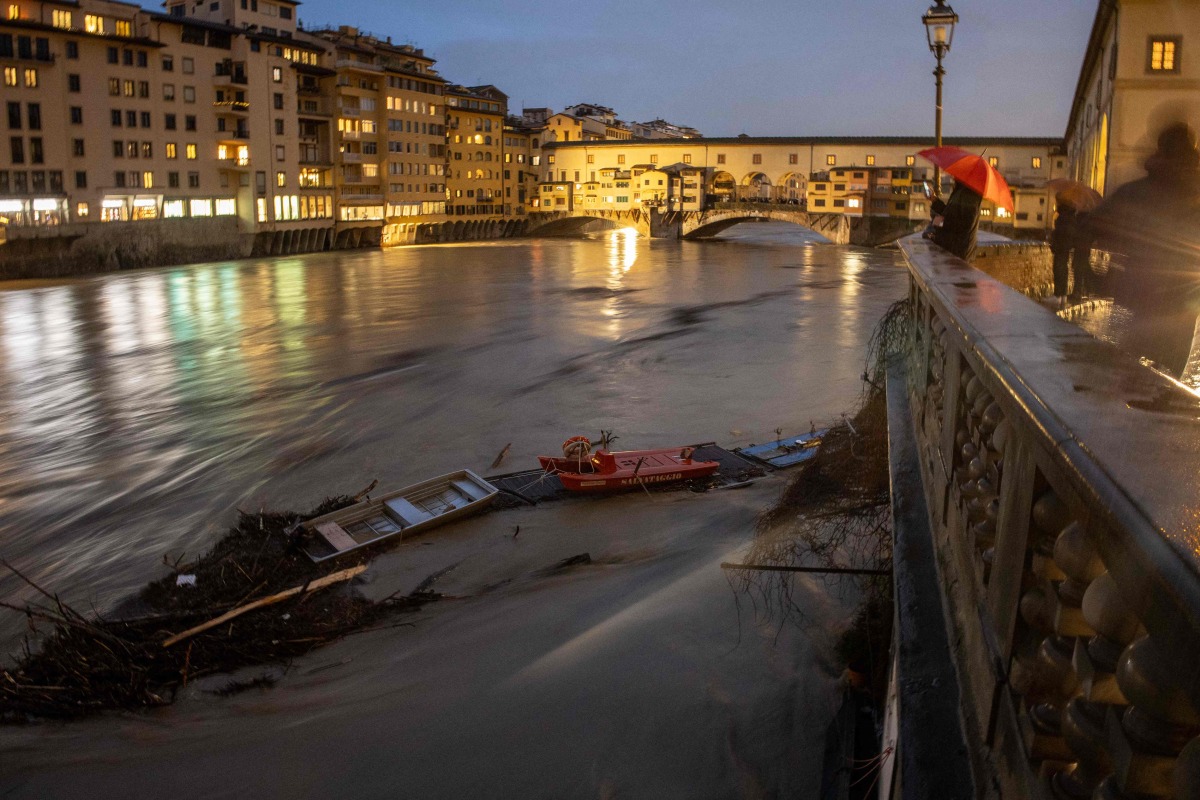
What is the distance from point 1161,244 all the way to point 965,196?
122 inches

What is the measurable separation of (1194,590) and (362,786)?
5.21 m

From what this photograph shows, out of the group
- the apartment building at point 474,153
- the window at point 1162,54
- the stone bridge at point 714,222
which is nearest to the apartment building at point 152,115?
the apartment building at point 474,153

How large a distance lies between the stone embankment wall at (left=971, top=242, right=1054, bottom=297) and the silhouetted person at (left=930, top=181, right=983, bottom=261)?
1469mm

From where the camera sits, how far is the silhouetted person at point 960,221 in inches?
293

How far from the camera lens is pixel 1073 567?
1.61 meters

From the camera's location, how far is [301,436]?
1620cm

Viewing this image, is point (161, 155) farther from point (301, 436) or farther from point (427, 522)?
point (427, 522)

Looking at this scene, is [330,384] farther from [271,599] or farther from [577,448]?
[271,599]

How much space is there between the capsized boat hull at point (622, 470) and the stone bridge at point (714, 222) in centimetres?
5378

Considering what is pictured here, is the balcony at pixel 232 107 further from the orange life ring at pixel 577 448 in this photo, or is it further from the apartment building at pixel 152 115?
the orange life ring at pixel 577 448

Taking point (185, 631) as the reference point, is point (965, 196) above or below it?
above

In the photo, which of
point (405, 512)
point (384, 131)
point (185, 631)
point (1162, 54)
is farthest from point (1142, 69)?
point (384, 131)

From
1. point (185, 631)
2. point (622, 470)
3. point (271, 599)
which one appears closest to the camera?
point (185, 631)

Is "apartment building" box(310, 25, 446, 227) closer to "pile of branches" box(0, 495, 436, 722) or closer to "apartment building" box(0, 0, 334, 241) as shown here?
"apartment building" box(0, 0, 334, 241)
